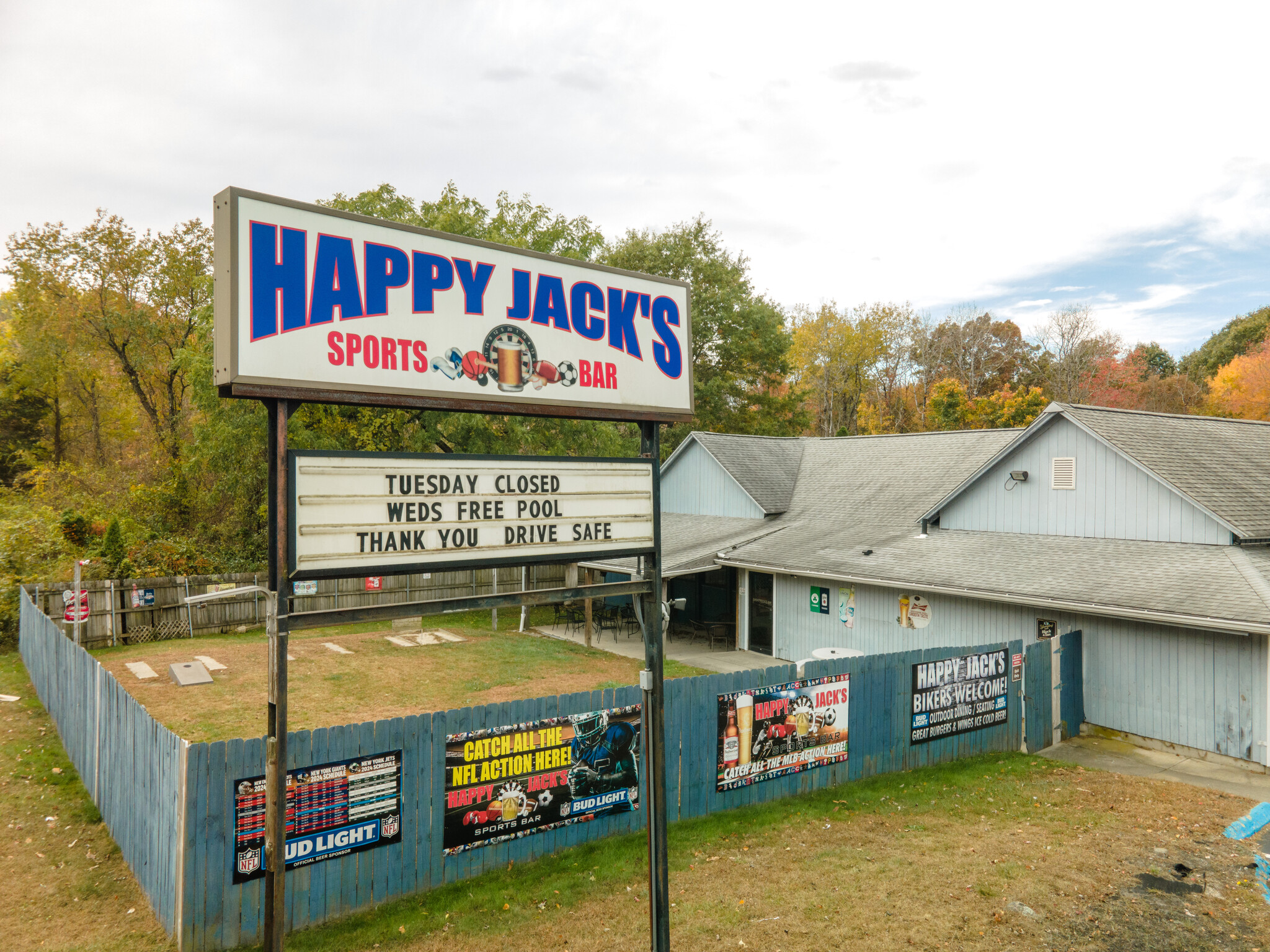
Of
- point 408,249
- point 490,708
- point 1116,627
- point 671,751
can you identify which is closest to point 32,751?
point 490,708

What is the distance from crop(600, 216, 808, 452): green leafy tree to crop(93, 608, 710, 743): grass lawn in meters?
26.9

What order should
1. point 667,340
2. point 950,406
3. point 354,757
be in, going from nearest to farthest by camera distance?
point 667,340 < point 354,757 < point 950,406

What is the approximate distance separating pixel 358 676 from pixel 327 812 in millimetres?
11406

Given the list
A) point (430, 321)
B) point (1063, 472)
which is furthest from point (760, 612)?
point (430, 321)

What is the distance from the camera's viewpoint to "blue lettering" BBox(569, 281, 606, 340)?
6.14m

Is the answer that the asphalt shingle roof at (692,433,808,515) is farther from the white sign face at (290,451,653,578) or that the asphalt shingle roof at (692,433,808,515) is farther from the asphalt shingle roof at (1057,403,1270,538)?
the white sign face at (290,451,653,578)

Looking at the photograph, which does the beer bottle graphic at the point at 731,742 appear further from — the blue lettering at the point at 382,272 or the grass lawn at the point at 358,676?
the blue lettering at the point at 382,272

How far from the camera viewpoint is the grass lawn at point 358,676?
47.8ft

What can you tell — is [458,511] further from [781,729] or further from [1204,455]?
[1204,455]

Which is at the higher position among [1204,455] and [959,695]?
[1204,455]

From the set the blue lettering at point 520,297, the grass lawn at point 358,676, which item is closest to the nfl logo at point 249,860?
the blue lettering at point 520,297

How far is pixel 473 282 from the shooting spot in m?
5.63

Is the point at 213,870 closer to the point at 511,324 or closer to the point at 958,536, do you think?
the point at 511,324

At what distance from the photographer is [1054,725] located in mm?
13898
